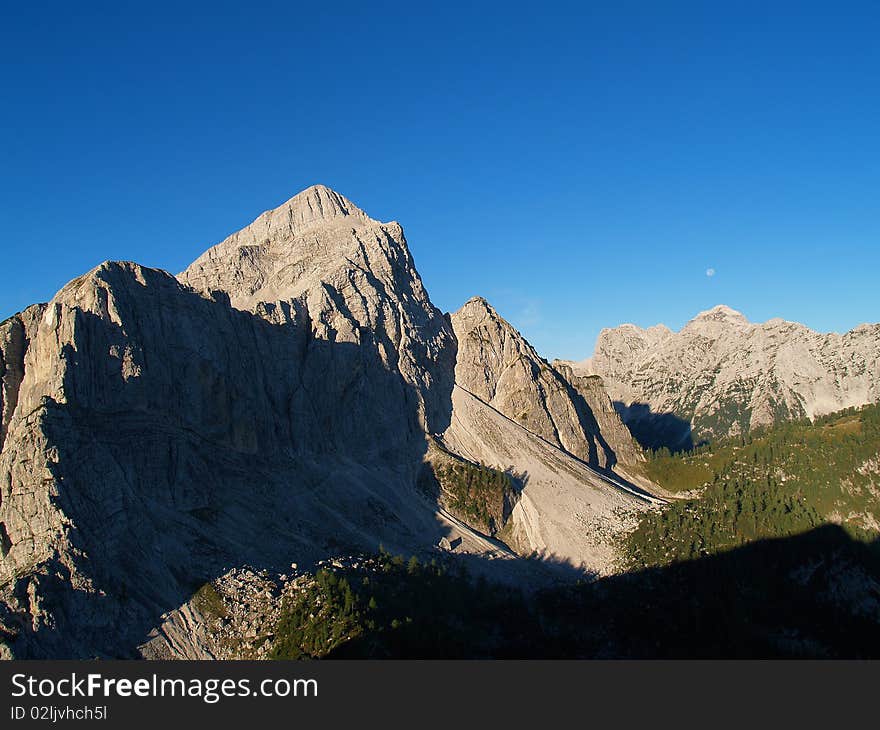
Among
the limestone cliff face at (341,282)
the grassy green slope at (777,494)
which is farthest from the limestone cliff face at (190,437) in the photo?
the grassy green slope at (777,494)

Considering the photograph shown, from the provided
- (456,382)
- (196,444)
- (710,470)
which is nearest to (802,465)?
(710,470)

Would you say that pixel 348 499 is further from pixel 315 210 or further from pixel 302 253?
pixel 315 210

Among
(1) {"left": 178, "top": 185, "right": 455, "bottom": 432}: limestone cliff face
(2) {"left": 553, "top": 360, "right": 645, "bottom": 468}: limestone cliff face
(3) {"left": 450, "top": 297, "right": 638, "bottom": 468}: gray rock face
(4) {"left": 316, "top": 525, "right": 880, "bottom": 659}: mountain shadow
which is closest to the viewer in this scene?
(4) {"left": 316, "top": 525, "right": 880, "bottom": 659}: mountain shadow

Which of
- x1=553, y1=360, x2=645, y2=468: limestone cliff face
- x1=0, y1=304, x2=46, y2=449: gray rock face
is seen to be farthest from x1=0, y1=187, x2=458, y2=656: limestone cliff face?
x1=553, y1=360, x2=645, y2=468: limestone cliff face

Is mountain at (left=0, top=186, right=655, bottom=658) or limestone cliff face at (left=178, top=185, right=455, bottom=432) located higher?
limestone cliff face at (left=178, top=185, right=455, bottom=432)

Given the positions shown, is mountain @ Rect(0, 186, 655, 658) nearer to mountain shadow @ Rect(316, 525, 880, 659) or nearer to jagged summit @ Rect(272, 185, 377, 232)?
jagged summit @ Rect(272, 185, 377, 232)

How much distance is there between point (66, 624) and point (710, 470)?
13465 cm

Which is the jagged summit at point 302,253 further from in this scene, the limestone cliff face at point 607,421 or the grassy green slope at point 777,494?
the grassy green slope at point 777,494

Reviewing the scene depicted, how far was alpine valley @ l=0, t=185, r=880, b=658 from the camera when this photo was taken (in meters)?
68.2

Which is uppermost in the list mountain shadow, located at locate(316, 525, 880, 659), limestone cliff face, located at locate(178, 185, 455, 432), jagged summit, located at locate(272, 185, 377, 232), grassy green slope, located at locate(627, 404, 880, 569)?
jagged summit, located at locate(272, 185, 377, 232)

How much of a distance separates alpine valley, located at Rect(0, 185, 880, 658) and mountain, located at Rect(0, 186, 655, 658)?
1.18 ft

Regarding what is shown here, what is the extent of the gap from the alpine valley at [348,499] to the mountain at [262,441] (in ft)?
1.18

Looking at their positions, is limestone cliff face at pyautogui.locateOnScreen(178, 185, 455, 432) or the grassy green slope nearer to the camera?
the grassy green slope

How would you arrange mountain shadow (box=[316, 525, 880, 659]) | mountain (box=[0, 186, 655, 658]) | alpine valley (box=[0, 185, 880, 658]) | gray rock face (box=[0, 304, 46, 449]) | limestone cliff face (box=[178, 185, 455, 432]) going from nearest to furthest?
mountain (box=[0, 186, 655, 658])
alpine valley (box=[0, 185, 880, 658])
mountain shadow (box=[316, 525, 880, 659])
gray rock face (box=[0, 304, 46, 449])
limestone cliff face (box=[178, 185, 455, 432])
